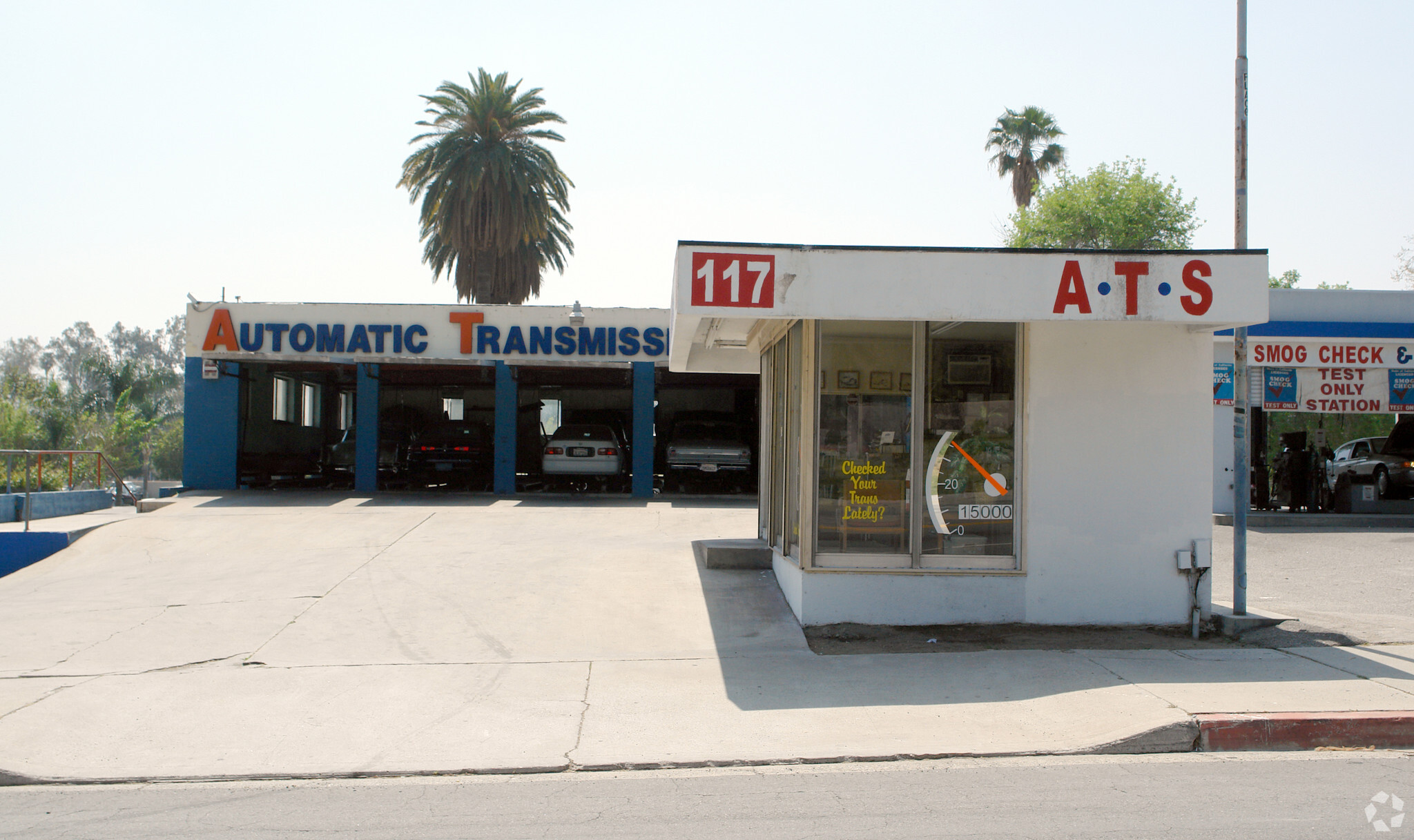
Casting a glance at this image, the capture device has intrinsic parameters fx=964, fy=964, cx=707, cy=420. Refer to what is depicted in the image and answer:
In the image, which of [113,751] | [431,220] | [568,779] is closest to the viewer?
[568,779]

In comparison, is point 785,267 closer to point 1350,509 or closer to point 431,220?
point 1350,509

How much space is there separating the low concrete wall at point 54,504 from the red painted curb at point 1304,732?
1697cm

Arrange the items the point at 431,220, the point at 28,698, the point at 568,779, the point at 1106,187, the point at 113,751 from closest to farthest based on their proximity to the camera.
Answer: the point at 568,779 < the point at 113,751 < the point at 28,698 < the point at 431,220 < the point at 1106,187

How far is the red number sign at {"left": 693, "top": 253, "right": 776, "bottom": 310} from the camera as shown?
26.6 feet

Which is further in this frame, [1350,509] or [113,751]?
[1350,509]

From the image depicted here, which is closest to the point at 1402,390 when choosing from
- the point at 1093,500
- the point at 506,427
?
the point at 1093,500

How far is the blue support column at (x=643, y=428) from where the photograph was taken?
66.3ft

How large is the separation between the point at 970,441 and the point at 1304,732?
3.73m

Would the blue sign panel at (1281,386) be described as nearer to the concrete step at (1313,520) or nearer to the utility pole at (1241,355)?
the concrete step at (1313,520)

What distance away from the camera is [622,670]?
25.9 ft

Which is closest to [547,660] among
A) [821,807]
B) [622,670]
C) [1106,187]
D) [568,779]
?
[622,670]

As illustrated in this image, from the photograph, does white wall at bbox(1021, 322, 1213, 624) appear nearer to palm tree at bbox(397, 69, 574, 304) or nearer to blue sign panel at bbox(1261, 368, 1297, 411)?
blue sign panel at bbox(1261, 368, 1297, 411)

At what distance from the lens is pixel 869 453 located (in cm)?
917

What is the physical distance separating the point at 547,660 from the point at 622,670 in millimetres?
723
